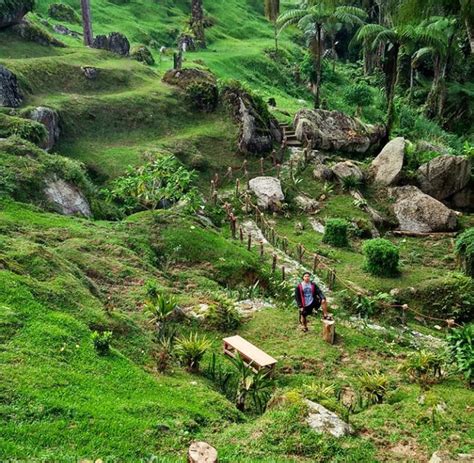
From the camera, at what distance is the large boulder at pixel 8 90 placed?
24.8m

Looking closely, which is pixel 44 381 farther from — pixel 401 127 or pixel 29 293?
pixel 401 127

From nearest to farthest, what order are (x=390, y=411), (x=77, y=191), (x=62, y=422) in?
(x=62, y=422) → (x=390, y=411) → (x=77, y=191)

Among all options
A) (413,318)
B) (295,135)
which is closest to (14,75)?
(295,135)

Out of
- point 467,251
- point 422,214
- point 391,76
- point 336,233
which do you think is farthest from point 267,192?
point 391,76

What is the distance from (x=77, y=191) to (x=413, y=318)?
41.6 feet

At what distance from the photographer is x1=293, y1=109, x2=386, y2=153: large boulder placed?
31.8 metres

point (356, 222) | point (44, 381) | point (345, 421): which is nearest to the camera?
point (44, 381)

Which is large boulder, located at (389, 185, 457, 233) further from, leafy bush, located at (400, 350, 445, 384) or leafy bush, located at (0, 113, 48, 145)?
leafy bush, located at (0, 113, 48, 145)

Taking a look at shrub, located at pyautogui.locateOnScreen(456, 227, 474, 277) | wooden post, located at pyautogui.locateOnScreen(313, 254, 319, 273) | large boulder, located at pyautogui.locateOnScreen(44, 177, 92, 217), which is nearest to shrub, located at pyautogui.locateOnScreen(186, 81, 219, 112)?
large boulder, located at pyautogui.locateOnScreen(44, 177, 92, 217)

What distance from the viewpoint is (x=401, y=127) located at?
3947cm

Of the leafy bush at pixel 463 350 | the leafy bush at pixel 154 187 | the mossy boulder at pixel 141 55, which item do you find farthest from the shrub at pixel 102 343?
the mossy boulder at pixel 141 55

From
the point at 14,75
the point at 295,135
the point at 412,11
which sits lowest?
the point at 295,135

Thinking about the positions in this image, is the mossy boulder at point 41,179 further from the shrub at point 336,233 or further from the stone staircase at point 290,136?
the stone staircase at point 290,136

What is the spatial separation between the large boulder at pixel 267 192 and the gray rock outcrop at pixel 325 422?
1718cm
